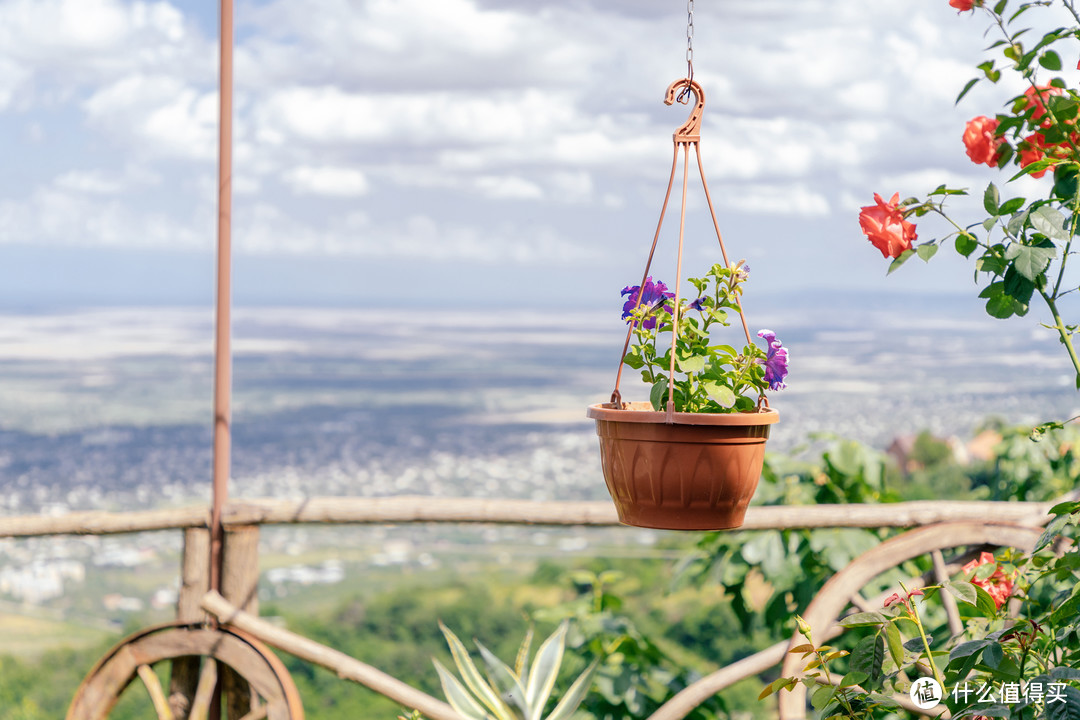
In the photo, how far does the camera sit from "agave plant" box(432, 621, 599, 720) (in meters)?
1.88

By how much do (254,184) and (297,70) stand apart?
5.37m

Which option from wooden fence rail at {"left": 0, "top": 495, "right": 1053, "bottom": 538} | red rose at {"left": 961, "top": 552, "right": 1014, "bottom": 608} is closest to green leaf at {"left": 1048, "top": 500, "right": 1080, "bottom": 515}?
red rose at {"left": 961, "top": 552, "right": 1014, "bottom": 608}

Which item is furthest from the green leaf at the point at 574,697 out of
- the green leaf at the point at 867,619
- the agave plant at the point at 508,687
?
the green leaf at the point at 867,619

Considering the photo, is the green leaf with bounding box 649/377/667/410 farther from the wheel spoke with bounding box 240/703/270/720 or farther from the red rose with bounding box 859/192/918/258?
the wheel spoke with bounding box 240/703/270/720

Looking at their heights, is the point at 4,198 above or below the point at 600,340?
above

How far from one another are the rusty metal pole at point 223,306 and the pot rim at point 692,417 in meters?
1.09

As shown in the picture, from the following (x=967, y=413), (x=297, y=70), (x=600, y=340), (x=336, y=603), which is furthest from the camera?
(x=297, y=70)

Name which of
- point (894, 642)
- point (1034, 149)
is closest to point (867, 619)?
point (894, 642)

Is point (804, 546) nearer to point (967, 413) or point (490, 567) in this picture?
point (490, 567)

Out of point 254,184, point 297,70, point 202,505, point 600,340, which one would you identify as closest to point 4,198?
point 254,184

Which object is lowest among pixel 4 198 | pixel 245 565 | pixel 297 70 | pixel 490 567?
pixel 490 567

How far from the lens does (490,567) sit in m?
7.62

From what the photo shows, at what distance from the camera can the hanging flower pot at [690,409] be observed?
45.9 inches

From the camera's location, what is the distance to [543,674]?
197cm
